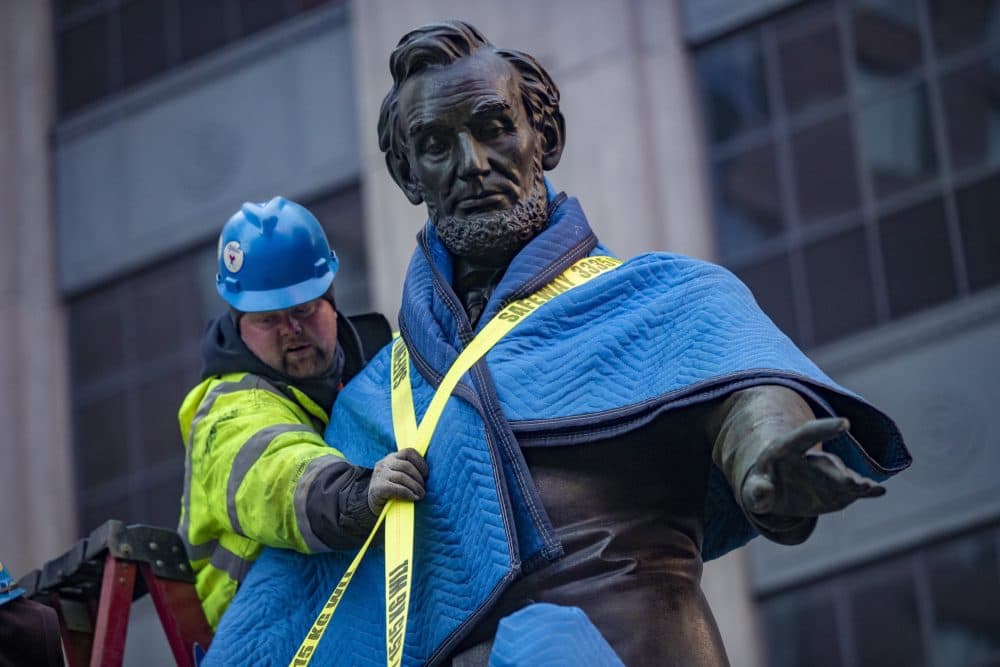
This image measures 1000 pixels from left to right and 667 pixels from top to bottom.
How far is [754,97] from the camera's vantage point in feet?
Result: 66.3

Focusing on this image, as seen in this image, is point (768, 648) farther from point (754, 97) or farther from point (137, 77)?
point (137, 77)

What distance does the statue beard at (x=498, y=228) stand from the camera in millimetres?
6355

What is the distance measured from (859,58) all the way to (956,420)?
3232 millimetres

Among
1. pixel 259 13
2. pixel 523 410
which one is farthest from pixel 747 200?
pixel 523 410

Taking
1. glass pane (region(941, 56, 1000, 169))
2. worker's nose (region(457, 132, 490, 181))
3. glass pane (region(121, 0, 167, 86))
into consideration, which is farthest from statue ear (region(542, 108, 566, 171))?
glass pane (region(121, 0, 167, 86))

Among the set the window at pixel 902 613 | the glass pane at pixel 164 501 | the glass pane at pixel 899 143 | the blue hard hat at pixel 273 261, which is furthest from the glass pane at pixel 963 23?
the blue hard hat at pixel 273 261

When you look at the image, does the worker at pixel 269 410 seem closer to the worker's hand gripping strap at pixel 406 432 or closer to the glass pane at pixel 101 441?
the worker's hand gripping strap at pixel 406 432

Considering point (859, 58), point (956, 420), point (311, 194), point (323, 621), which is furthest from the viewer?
point (311, 194)

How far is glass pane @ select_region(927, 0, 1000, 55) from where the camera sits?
62.5 ft

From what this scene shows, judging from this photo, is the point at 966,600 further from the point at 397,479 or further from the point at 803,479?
the point at 803,479

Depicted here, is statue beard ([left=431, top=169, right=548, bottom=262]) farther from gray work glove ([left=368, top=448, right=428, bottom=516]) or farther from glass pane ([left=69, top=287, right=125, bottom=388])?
glass pane ([left=69, top=287, right=125, bottom=388])

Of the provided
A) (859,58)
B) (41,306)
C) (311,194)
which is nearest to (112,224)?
(41,306)

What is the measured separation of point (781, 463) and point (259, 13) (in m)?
18.9

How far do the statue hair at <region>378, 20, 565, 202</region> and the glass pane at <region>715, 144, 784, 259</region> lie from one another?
13313 mm
